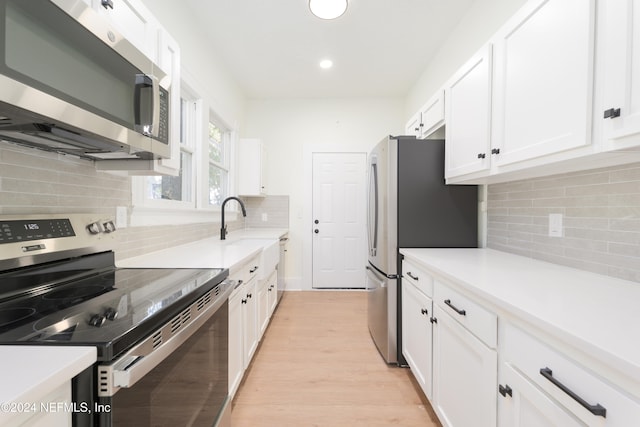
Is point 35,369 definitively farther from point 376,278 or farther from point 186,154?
point 186,154

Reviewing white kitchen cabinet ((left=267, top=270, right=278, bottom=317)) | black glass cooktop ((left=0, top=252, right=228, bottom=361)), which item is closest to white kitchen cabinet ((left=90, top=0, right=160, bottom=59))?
black glass cooktop ((left=0, top=252, right=228, bottom=361))

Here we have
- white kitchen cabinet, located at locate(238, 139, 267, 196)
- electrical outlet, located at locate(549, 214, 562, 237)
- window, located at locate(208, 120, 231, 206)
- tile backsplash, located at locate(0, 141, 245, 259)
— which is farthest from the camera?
white kitchen cabinet, located at locate(238, 139, 267, 196)

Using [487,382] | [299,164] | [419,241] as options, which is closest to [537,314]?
[487,382]

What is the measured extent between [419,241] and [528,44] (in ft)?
4.24

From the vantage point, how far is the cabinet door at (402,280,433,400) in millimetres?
1571

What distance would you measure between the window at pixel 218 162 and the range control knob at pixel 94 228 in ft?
6.04

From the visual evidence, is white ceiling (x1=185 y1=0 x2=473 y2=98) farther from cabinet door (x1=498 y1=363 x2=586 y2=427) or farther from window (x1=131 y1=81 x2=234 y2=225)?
cabinet door (x1=498 y1=363 x2=586 y2=427)

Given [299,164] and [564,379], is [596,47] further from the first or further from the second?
[299,164]

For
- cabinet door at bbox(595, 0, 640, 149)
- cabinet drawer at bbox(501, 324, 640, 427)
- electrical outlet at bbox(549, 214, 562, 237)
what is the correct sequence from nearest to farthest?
cabinet drawer at bbox(501, 324, 640, 427)
cabinet door at bbox(595, 0, 640, 149)
electrical outlet at bbox(549, 214, 562, 237)

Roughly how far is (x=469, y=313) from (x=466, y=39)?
2367 millimetres

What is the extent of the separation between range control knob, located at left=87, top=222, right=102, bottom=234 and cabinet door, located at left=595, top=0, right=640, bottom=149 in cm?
195

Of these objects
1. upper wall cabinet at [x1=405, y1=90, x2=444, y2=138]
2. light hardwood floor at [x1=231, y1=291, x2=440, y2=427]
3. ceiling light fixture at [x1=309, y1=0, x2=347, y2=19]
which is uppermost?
ceiling light fixture at [x1=309, y1=0, x2=347, y2=19]

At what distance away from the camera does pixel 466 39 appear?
7.85 feet

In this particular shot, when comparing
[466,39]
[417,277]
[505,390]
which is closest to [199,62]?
[466,39]
